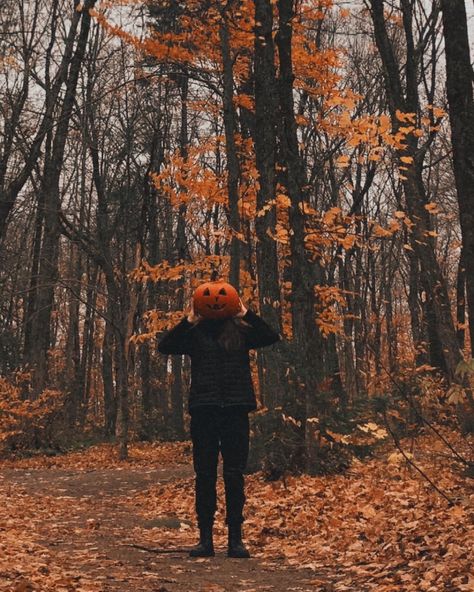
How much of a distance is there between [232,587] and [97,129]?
1859 cm

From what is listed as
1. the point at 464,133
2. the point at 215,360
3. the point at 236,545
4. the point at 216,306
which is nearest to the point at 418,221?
the point at 464,133

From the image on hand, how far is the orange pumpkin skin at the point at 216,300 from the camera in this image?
19.8ft

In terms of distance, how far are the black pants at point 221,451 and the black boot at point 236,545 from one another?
73 millimetres

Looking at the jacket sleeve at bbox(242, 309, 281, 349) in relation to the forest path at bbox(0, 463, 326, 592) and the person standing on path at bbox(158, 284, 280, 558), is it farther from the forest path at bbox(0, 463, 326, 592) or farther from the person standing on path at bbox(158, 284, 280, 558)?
the forest path at bbox(0, 463, 326, 592)

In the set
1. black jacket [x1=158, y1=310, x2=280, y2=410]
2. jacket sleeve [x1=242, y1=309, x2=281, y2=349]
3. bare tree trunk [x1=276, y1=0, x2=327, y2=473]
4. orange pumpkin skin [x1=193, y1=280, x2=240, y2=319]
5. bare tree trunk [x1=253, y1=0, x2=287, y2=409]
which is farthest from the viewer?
bare tree trunk [x1=253, y1=0, x2=287, y2=409]

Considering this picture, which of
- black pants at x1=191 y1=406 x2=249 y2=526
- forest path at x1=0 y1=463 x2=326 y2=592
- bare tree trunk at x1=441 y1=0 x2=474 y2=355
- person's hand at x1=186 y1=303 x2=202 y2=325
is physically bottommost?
forest path at x1=0 y1=463 x2=326 y2=592

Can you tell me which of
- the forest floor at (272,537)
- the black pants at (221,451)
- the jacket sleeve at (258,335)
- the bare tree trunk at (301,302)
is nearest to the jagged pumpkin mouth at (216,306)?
the jacket sleeve at (258,335)

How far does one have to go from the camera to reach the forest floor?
4.91 metres

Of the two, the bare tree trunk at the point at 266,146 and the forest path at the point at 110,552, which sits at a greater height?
the bare tree trunk at the point at 266,146

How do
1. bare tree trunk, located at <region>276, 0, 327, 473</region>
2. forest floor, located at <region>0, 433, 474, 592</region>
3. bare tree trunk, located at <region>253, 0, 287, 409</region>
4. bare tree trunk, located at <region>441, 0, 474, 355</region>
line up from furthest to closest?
bare tree trunk, located at <region>253, 0, 287, 409</region> → bare tree trunk, located at <region>276, 0, 327, 473</region> → bare tree trunk, located at <region>441, 0, 474, 355</region> → forest floor, located at <region>0, 433, 474, 592</region>

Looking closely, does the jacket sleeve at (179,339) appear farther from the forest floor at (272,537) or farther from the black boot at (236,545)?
the forest floor at (272,537)

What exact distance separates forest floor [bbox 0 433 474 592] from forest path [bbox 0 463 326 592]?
0.01 m

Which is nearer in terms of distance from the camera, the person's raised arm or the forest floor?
the forest floor

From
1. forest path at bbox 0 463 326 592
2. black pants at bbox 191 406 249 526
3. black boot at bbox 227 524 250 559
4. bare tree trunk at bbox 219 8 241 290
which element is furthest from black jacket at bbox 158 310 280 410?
bare tree trunk at bbox 219 8 241 290
